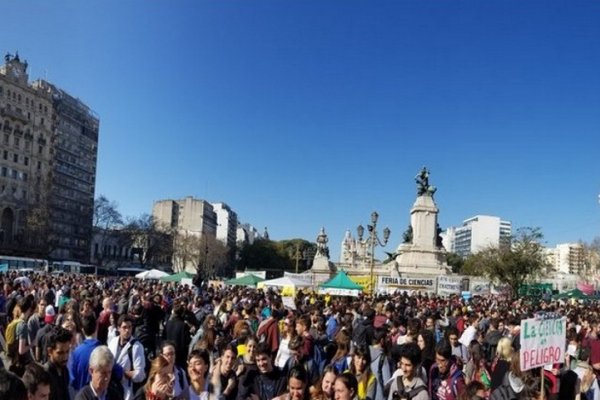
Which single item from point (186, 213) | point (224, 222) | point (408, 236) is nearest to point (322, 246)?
point (408, 236)

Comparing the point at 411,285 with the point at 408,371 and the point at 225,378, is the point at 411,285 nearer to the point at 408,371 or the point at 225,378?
the point at 408,371

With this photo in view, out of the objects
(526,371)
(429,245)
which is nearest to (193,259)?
(429,245)

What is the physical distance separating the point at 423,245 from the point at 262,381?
2042 inches

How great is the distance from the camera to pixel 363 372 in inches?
248

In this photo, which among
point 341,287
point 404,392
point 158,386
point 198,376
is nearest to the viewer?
point 158,386

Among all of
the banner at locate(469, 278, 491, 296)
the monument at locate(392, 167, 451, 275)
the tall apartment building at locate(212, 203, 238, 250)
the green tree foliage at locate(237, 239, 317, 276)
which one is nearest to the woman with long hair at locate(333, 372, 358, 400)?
the banner at locate(469, 278, 491, 296)

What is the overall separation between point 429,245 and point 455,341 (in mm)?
48464

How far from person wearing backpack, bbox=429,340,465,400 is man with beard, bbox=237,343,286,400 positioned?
173cm

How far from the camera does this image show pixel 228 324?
12.0 metres

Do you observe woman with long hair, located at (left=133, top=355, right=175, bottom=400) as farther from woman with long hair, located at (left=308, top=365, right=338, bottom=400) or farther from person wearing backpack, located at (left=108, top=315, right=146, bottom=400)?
person wearing backpack, located at (left=108, top=315, right=146, bottom=400)

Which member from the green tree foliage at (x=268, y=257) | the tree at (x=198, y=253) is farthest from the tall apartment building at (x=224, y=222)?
the tree at (x=198, y=253)

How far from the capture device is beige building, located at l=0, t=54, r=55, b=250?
230 ft

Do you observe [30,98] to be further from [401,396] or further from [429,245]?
[401,396]

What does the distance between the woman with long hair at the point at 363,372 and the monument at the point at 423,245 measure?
159 ft
